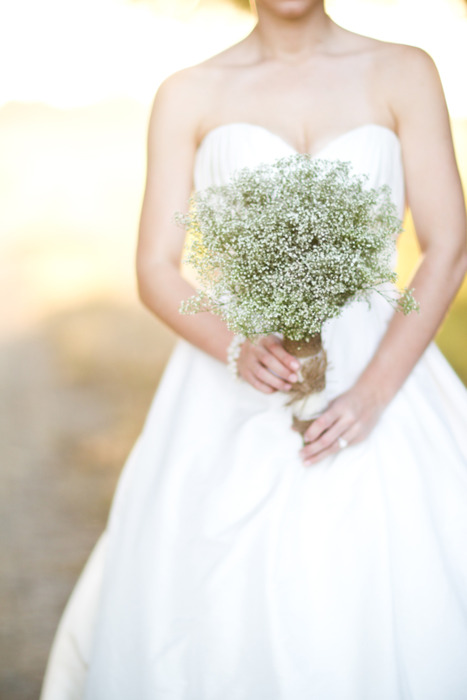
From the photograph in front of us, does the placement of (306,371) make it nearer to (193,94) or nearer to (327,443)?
(327,443)

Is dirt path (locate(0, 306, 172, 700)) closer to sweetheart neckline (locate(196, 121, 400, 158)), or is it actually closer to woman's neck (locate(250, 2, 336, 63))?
sweetheart neckline (locate(196, 121, 400, 158))

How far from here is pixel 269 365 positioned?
1.65 metres

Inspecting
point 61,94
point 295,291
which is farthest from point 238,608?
point 61,94

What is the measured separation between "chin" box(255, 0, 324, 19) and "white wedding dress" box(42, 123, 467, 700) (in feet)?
1.01

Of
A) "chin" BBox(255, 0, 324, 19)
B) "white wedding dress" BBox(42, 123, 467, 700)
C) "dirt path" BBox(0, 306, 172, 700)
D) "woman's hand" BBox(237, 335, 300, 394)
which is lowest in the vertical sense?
"dirt path" BBox(0, 306, 172, 700)

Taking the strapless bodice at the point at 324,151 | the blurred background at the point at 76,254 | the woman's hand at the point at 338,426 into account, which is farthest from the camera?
the blurred background at the point at 76,254

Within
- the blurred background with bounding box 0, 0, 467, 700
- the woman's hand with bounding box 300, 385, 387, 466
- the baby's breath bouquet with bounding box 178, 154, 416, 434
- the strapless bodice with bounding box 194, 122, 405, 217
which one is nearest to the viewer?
the baby's breath bouquet with bounding box 178, 154, 416, 434

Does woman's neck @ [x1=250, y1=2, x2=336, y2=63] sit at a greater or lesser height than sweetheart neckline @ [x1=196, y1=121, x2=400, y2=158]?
greater

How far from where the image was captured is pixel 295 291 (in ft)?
4.44

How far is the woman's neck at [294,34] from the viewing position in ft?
6.77

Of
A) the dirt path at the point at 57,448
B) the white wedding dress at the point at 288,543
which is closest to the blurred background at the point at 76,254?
the dirt path at the point at 57,448

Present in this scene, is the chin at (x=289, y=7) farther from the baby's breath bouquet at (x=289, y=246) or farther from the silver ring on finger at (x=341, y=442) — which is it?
the silver ring on finger at (x=341, y=442)

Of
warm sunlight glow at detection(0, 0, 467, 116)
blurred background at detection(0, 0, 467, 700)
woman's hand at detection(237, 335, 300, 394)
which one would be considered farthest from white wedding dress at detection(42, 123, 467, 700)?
warm sunlight glow at detection(0, 0, 467, 116)

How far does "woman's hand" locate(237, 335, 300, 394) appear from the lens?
1.62 meters
